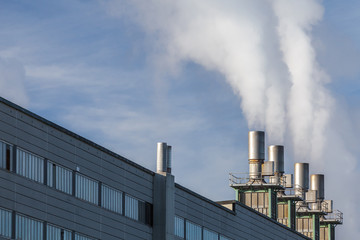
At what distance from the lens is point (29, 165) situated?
51.0 m

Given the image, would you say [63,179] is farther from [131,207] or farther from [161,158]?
[161,158]

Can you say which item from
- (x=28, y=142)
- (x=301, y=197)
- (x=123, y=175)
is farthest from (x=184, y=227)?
(x=301, y=197)

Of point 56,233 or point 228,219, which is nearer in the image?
point 56,233

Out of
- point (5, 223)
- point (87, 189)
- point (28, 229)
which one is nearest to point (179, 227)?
point (87, 189)

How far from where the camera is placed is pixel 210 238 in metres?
74.2

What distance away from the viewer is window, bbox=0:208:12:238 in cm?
4778

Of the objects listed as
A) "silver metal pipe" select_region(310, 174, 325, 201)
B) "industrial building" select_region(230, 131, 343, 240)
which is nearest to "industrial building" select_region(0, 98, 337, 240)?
"industrial building" select_region(230, 131, 343, 240)

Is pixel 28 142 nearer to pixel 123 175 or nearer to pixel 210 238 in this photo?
pixel 123 175

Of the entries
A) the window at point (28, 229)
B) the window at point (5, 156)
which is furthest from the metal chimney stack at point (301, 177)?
the window at point (5, 156)

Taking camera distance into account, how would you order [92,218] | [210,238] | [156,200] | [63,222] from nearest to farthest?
[63,222] → [92,218] → [156,200] → [210,238]

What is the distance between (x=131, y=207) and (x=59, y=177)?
391 inches

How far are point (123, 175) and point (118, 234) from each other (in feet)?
14.7

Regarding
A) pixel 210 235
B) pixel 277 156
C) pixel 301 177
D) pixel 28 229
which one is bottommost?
pixel 28 229

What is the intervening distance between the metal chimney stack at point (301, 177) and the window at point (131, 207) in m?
64.9
